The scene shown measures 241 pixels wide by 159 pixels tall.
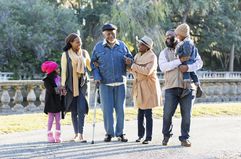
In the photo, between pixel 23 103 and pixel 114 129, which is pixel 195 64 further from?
pixel 23 103

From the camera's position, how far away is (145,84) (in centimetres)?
793

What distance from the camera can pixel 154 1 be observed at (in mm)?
27891

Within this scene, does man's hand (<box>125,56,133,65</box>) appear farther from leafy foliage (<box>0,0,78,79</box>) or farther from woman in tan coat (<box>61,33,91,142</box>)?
leafy foliage (<box>0,0,78,79</box>)

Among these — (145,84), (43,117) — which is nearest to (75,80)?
(145,84)

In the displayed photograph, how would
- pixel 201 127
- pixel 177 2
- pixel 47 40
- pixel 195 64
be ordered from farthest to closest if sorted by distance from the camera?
pixel 177 2
pixel 47 40
pixel 201 127
pixel 195 64

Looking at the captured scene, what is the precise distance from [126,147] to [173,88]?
3.75 ft

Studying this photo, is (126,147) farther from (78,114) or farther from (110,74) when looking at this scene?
(110,74)

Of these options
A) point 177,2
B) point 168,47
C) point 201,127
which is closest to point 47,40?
point 177,2

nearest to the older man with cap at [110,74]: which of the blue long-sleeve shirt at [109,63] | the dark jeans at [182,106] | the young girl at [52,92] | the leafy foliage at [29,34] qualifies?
the blue long-sleeve shirt at [109,63]

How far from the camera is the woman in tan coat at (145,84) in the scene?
7777 millimetres

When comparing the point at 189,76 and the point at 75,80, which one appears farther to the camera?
the point at 75,80

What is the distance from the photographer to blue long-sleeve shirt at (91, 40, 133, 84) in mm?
7824

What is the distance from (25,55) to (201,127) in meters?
15.9

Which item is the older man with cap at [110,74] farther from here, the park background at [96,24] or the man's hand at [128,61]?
the park background at [96,24]
